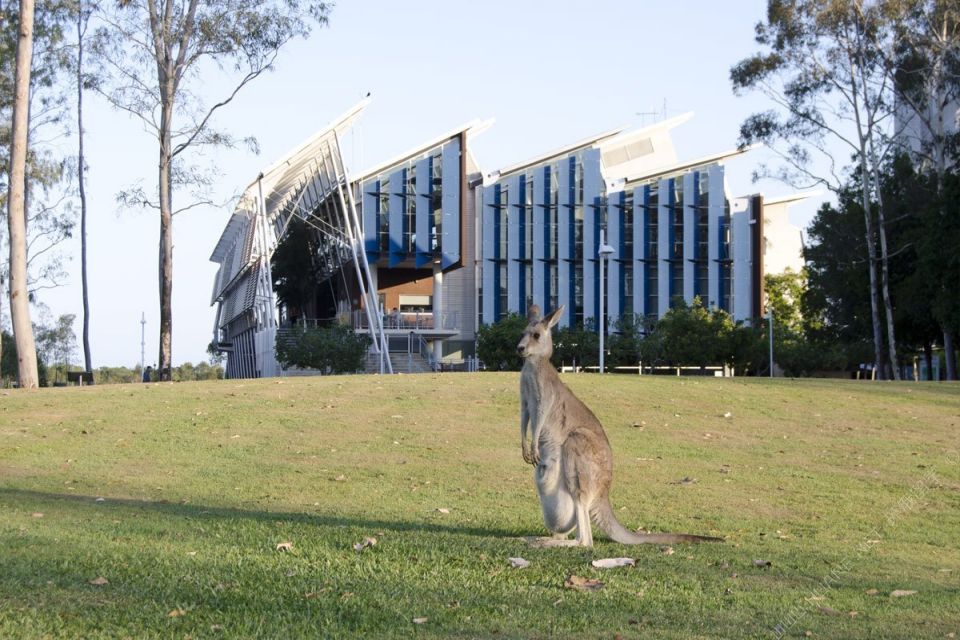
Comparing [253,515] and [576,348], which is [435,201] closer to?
[576,348]

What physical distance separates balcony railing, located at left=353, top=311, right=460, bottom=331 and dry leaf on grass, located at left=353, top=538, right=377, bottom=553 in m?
53.5

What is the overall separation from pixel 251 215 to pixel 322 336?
15.0m

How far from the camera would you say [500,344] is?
59500mm

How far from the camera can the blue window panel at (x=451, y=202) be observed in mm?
64375

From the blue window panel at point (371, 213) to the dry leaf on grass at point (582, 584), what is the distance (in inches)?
2268

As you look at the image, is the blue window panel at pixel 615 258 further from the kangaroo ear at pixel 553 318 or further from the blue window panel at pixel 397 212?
the kangaroo ear at pixel 553 318

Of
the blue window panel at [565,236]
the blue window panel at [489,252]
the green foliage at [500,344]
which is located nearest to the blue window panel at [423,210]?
the green foliage at [500,344]

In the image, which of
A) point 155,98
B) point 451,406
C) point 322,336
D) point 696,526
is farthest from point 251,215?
point 696,526

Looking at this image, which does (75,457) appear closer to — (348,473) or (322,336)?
(348,473)

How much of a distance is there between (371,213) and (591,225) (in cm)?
1574

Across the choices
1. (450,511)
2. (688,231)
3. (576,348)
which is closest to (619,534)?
(450,511)

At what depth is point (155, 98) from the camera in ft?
112

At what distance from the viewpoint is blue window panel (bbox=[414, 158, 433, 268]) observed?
213 feet

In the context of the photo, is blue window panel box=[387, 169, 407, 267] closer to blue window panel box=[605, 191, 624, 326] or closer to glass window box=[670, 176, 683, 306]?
blue window panel box=[605, 191, 624, 326]
